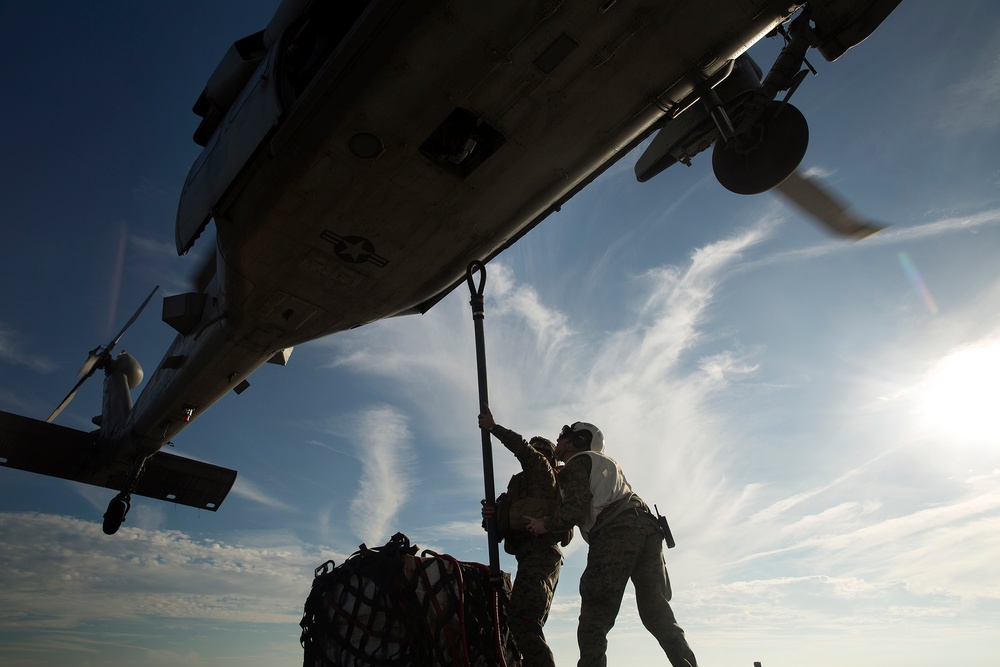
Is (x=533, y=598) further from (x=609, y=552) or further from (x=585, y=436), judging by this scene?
(x=585, y=436)

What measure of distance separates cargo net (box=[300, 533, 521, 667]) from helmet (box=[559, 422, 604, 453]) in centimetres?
155

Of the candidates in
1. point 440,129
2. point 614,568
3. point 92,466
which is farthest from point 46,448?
point 614,568

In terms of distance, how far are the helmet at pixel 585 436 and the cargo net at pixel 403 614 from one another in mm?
1552

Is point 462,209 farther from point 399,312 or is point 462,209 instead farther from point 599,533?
point 599,533

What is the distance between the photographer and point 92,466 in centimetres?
1262

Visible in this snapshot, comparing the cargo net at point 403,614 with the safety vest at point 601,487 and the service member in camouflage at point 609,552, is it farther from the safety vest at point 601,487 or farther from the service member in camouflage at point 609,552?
the safety vest at point 601,487

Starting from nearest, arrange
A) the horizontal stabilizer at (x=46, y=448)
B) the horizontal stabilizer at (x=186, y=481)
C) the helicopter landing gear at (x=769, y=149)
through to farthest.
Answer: the helicopter landing gear at (x=769, y=149) → the horizontal stabilizer at (x=46, y=448) → the horizontal stabilizer at (x=186, y=481)

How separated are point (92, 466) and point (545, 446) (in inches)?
492

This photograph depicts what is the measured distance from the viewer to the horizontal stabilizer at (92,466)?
38.7 feet

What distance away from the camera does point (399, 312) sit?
29.4 ft

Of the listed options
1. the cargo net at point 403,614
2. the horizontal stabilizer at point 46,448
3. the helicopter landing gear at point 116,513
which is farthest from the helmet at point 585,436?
the horizontal stabilizer at point 46,448

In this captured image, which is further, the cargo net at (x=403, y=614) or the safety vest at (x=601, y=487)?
the safety vest at (x=601, y=487)

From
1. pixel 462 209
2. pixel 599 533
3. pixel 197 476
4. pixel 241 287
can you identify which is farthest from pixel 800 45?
pixel 197 476

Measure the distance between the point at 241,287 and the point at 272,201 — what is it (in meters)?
2.12
